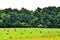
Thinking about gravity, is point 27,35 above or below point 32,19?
below

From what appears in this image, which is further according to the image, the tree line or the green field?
the tree line

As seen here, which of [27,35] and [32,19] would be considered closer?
[27,35]

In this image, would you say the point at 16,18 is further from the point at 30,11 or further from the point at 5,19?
the point at 30,11

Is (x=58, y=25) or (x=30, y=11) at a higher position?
(x=30, y=11)

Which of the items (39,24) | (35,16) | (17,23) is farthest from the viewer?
(35,16)

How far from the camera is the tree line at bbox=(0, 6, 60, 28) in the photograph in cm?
8638

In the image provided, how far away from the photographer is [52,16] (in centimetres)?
9744

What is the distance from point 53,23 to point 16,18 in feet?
48.4

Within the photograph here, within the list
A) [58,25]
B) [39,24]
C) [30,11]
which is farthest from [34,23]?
[30,11]

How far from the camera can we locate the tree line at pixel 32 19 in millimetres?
86375

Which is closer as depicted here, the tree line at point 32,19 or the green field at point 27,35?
the green field at point 27,35

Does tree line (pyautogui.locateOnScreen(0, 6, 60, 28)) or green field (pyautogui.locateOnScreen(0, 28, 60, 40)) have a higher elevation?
tree line (pyautogui.locateOnScreen(0, 6, 60, 28))

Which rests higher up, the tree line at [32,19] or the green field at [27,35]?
the tree line at [32,19]

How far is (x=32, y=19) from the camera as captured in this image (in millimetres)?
93000
